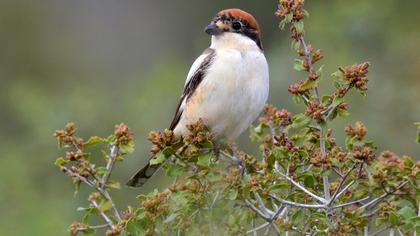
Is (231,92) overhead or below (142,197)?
overhead

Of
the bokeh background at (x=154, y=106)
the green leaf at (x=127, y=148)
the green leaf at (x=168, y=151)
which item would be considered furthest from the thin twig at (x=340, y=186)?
the bokeh background at (x=154, y=106)

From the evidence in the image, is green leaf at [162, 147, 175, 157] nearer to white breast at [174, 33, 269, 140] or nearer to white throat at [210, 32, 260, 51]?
white breast at [174, 33, 269, 140]

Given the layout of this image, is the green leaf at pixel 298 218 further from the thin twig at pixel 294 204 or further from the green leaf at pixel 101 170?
the green leaf at pixel 101 170

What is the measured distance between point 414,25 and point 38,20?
730 centimetres

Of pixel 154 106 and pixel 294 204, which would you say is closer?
pixel 294 204

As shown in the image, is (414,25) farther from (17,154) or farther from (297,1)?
(297,1)

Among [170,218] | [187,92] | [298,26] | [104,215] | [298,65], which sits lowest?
[104,215]

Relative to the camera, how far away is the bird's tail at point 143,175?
509 cm

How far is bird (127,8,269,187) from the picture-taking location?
4836 millimetres

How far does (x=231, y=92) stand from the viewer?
482 cm

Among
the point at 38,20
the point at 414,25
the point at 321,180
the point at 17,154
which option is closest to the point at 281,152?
the point at 321,180

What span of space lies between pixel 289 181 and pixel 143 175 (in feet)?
4.21

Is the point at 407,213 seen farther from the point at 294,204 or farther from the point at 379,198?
the point at 294,204

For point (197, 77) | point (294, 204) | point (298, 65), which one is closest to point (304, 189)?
point (294, 204)
